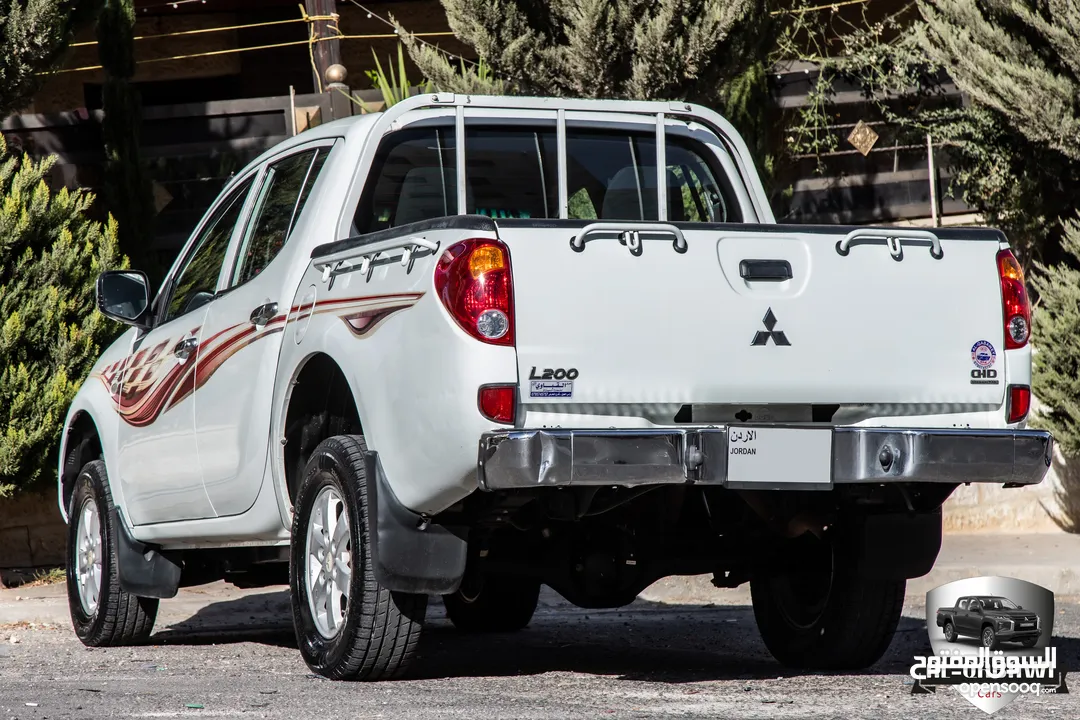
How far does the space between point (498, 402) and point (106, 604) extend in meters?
3.18

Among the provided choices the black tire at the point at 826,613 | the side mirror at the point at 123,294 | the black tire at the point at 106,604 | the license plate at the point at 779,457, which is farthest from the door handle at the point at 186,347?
the license plate at the point at 779,457

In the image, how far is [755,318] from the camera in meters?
4.82

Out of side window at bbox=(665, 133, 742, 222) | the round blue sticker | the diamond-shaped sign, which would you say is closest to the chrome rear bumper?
the round blue sticker

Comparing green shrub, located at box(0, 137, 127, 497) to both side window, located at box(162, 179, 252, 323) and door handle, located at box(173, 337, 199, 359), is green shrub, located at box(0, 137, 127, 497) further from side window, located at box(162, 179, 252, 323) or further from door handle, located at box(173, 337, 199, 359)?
door handle, located at box(173, 337, 199, 359)

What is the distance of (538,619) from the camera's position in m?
8.60

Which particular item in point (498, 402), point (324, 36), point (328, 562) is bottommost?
point (328, 562)

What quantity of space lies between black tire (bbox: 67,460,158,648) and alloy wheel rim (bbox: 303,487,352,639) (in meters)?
1.84

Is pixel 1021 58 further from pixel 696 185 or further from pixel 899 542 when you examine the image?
pixel 899 542

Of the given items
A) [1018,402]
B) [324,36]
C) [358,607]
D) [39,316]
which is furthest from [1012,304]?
[324,36]

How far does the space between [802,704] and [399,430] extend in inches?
59.7

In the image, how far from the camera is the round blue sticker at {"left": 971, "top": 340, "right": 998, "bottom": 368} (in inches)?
198

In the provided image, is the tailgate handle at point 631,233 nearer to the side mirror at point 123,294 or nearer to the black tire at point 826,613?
the black tire at point 826,613

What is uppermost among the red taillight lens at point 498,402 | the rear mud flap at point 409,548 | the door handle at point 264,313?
the door handle at point 264,313

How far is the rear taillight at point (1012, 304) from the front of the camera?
5.10 metres
